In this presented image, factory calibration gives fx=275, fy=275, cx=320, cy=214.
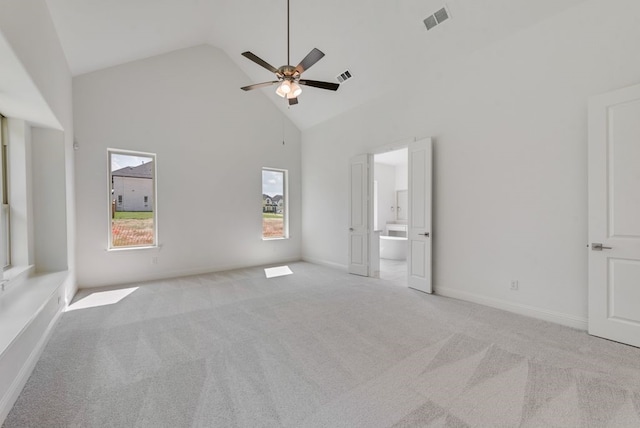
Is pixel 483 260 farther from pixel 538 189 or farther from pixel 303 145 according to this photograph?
pixel 303 145

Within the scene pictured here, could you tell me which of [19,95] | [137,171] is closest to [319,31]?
[19,95]

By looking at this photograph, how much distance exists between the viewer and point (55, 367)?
2232 mm

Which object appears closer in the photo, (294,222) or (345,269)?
(345,269)

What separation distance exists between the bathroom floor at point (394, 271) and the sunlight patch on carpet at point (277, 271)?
1908mm

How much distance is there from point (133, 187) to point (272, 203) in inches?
109

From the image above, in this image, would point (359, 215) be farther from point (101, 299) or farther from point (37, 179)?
point (37, 179)

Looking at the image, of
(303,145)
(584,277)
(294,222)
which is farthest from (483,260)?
(303,145)

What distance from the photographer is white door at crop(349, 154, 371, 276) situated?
17.6ft

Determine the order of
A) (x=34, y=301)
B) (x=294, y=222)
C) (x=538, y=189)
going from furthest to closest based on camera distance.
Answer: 1. (x=294, y=222)
2. (x=538, y=189)
3. (x=34, y=301)

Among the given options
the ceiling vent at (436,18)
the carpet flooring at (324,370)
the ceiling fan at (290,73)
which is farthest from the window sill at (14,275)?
the ceiling vent at (436,18)

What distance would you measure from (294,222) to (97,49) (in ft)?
15.2

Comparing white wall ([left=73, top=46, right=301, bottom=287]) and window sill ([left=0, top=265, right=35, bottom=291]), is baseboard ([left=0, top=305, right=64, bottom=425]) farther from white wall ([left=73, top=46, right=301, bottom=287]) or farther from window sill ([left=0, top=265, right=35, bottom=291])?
white wall ([left=73, top=46, right=301, bottom=287])

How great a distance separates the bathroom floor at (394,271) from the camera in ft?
16.4

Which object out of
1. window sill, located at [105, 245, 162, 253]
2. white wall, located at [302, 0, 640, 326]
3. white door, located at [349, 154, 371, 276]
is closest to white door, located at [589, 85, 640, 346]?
white wall, located at [302, 0, 640, 326]
